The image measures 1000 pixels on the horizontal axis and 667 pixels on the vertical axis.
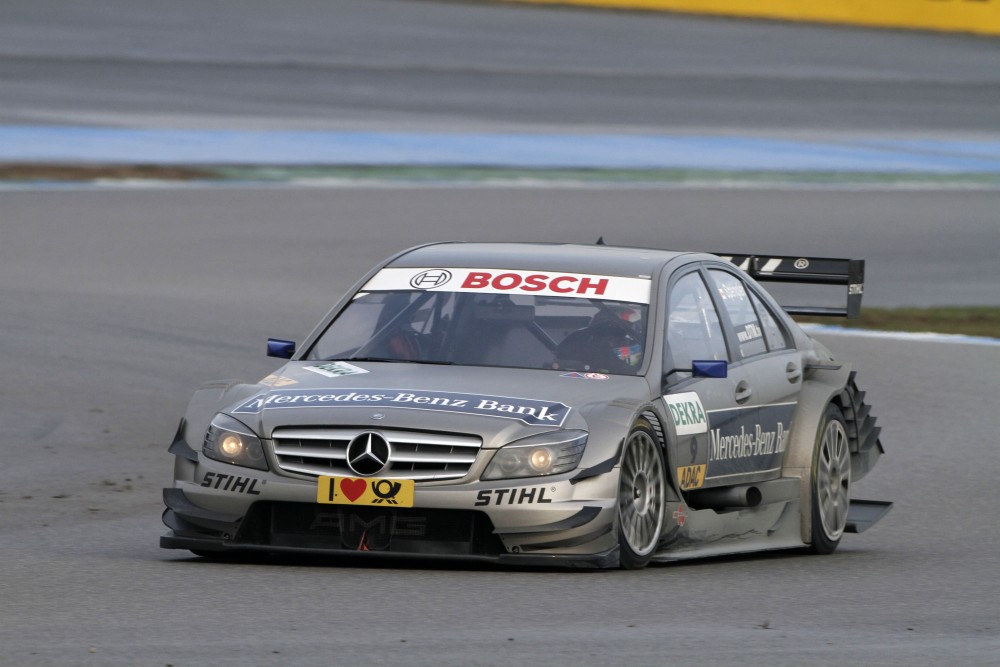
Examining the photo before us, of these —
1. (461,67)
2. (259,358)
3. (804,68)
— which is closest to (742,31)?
(804,68)

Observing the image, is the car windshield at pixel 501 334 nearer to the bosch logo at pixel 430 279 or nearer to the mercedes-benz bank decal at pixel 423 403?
the bosch logo at pixel 430 279

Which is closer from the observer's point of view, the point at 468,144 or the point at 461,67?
the point at 468,144

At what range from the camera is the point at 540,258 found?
9.10 meters

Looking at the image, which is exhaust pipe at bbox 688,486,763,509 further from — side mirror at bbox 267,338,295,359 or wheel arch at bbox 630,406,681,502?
side mirror at bbox 267,338,295,359

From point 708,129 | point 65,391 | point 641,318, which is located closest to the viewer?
point 641,318

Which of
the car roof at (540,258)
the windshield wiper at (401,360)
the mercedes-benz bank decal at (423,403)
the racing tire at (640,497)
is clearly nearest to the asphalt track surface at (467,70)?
the car roof at (540,258)

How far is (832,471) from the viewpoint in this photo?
9617mm

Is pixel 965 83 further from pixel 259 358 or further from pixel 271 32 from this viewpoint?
pixel 259 358

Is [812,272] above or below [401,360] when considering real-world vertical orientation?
above

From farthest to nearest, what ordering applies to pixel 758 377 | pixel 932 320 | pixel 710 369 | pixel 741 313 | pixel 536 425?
pixel 932 320
pixel 741 313
pixel 758 377
pixel 710 369
pixel 536 425

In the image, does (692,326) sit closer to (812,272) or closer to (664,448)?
(664,448)

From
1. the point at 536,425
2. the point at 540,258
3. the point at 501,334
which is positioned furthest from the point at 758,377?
the point at 536,425

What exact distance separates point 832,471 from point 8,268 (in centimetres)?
1061

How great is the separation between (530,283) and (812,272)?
215 centimetres
